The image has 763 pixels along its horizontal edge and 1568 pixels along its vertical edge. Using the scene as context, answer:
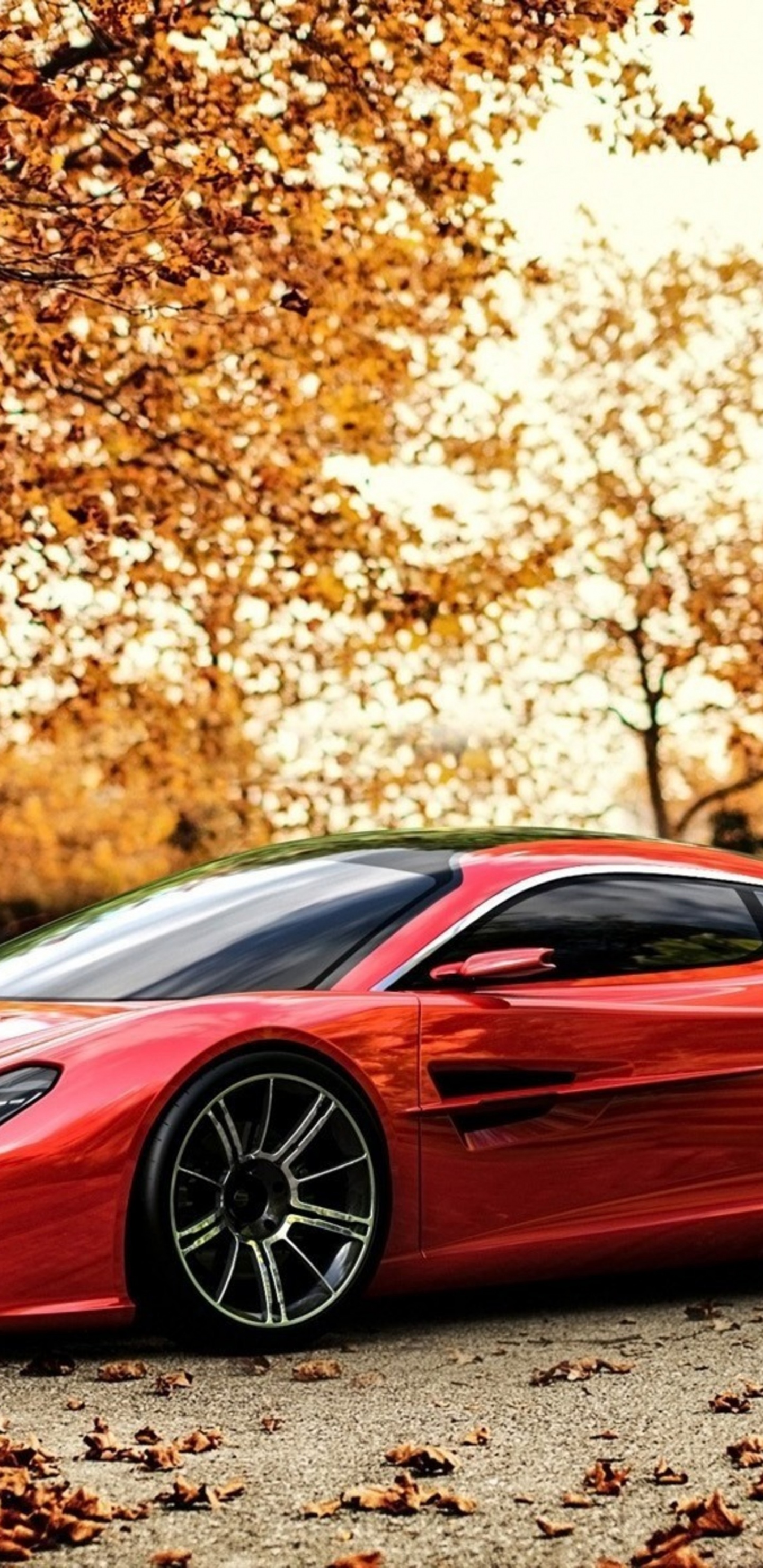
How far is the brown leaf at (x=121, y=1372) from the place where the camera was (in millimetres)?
4910

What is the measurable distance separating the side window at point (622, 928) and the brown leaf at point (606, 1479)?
5.91ft

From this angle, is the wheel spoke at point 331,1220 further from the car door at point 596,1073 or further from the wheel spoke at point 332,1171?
the car door at point 596,1073

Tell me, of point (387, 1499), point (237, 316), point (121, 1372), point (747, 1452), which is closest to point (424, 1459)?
point (387, 1499)

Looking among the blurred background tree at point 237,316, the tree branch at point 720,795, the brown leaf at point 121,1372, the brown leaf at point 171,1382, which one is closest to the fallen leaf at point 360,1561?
the brown leaf at point 171,1382

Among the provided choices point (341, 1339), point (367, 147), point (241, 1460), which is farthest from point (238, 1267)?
point (367, 147)

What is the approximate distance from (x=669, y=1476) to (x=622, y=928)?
2401 millimetres

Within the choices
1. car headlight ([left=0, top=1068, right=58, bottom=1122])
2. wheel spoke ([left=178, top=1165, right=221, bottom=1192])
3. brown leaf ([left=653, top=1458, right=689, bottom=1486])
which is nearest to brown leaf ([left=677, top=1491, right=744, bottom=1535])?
brown leaf ([left=653, top=1458, right=689, bottom=1486])

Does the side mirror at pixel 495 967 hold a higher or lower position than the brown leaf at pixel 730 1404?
higher

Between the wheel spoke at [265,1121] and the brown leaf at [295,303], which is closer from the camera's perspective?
the wheel spoke at [265,1121]

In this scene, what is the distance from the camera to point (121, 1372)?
4953 mm

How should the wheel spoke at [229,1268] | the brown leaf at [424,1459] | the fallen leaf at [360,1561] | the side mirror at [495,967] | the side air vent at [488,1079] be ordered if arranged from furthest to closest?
1. the side mirror at [495,967]
2. the side air vent at [488,1079]
3. the wheel spoke at [229,1268]
4. the brown leaf at [424,1459]
5. the fallen leaf at [360,1561]

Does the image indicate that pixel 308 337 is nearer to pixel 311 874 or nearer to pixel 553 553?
pixel 553 553

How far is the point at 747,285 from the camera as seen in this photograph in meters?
30.0

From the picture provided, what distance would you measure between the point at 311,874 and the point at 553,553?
9.71 meters
